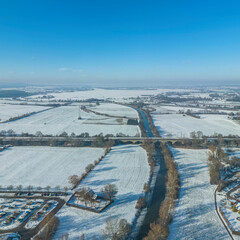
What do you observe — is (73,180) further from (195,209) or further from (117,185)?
(195,209)

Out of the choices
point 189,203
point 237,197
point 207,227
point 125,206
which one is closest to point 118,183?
point 125,206

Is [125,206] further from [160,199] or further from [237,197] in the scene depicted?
[237,197]

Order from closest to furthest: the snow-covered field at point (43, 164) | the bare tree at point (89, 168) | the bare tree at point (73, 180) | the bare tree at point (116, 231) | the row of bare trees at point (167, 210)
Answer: the row of bare trees at point (167, 210), the bare tree at point (116, 231), the bare tree at point (73, 180), the snow-covered field at point (43, 164), the bare tree at point (89, 168)

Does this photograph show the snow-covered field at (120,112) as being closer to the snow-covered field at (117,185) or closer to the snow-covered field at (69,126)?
the snow-covered field at (69,126)

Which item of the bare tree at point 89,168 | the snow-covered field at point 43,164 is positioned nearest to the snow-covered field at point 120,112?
the snow-covered field at point 43,164

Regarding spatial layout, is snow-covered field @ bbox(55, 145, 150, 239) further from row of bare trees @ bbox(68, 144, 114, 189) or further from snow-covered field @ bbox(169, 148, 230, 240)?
snow-covered field @ bbox(169, 148, 230, 240)

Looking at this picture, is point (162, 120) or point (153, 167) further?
point (162, 120)
